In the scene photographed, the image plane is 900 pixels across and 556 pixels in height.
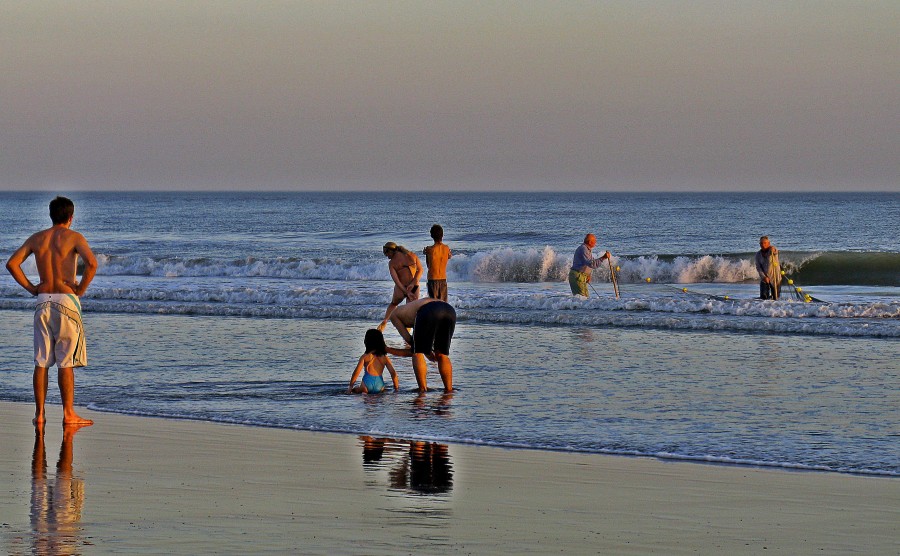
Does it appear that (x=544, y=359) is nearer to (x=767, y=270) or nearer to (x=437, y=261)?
(x=437, y=261)

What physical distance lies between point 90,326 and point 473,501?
1353 cm

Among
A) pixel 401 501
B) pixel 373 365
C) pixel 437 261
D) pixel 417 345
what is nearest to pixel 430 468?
pixel 401 501

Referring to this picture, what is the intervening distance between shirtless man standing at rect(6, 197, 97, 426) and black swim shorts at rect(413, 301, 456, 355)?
130 inches

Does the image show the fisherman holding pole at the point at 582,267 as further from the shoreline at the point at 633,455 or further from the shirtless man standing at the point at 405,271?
the shoreline at the point at 633,455

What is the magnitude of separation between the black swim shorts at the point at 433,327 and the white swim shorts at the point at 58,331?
10.8 feet

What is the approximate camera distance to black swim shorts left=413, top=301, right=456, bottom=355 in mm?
11156

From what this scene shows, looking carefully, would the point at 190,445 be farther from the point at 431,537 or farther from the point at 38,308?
the point at 431,537

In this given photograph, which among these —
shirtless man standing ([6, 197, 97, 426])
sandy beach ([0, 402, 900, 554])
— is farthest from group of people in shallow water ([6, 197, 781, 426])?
sandy beach ([0, 402, 900, 554])

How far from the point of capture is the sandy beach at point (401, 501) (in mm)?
5824

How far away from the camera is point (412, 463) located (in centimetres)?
803

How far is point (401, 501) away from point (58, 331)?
3.65 meters

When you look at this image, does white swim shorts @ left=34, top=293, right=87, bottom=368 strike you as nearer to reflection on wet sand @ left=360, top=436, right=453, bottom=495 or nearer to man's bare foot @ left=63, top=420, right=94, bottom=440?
man's bare foot @ left=63, top=420, right=94, bottom=440

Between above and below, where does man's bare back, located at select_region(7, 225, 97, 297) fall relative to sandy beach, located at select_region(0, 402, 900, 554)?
above

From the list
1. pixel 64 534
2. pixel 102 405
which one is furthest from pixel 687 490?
pixel 102 405
